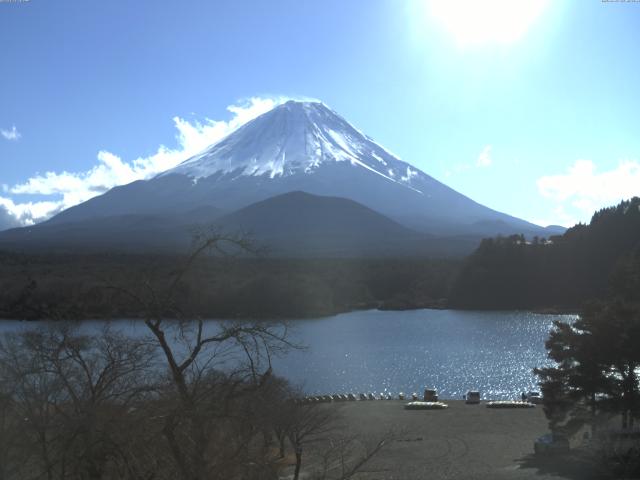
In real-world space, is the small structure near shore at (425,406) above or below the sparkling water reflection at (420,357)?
below

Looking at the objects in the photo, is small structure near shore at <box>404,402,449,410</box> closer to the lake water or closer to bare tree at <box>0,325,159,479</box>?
the lake water

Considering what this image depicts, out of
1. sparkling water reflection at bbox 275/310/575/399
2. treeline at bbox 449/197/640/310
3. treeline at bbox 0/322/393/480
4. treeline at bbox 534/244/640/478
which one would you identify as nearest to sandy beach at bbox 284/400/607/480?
treeline at bbox 534/244/640/478

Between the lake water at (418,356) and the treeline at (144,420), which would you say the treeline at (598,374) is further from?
the treeline at (144,420)

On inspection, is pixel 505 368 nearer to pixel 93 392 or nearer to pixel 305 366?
pixel 305 366

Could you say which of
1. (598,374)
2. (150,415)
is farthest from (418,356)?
(150,415)

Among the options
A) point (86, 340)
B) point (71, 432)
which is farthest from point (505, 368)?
point (71, 432)

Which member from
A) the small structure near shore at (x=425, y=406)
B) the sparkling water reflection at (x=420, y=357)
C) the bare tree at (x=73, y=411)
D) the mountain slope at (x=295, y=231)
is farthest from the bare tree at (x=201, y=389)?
the mountain slope at (x=295, y=231)
